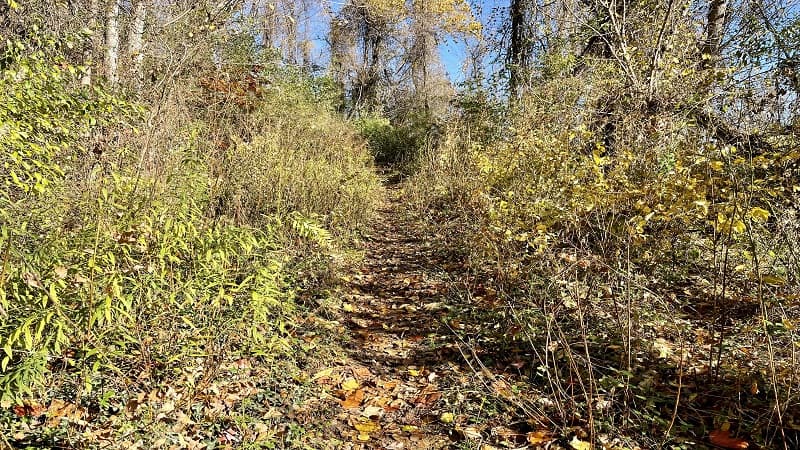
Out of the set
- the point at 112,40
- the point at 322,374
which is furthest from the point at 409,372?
the point at 112,40

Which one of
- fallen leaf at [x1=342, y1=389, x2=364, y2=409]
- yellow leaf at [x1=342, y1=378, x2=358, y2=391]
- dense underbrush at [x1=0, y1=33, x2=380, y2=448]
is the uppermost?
dense underbrush at [x1=0, y1=33, x2=380, y2=448]

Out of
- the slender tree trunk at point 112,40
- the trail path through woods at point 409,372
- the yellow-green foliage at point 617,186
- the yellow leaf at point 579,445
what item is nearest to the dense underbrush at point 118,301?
the trail path through woods at point 409,372

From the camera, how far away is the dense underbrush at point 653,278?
→ 262cm

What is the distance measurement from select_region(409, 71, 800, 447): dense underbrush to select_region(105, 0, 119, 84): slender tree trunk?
4311 millimetres

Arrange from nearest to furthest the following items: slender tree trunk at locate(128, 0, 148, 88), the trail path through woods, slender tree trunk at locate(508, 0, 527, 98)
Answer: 1. the trail path through woods
2. slender tree trunk at locate(128, 0, 148, 88)
3. slender tree trunk at locate(508, 0, 527, 98)

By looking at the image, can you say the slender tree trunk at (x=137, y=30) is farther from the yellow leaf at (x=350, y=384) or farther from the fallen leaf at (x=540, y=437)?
the fallen leaf at (x=540, y=437)

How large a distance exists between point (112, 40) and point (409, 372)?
485cm

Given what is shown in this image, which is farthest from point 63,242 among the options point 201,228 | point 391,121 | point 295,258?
point 391,121

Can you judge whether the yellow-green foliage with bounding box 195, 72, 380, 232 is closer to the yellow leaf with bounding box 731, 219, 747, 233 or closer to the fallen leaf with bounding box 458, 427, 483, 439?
the fallen leaf with bounding box 458, 427, 483, 439

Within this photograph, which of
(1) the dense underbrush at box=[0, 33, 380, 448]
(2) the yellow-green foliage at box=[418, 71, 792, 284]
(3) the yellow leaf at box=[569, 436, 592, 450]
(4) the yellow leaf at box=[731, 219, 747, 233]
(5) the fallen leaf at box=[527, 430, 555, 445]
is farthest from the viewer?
(2) the yellow-green foliage at box=[418, 71, 792, 284]

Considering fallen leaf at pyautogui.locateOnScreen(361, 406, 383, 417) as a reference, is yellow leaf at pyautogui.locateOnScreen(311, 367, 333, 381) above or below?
above

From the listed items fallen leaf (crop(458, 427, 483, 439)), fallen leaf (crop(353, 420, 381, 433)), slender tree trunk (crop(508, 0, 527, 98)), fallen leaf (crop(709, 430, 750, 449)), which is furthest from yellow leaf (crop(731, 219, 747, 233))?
slender tree trunk (crop(508, 0, 527, 98))

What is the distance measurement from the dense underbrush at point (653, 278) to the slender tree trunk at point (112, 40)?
431cm

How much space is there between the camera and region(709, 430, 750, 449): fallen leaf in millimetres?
2424
